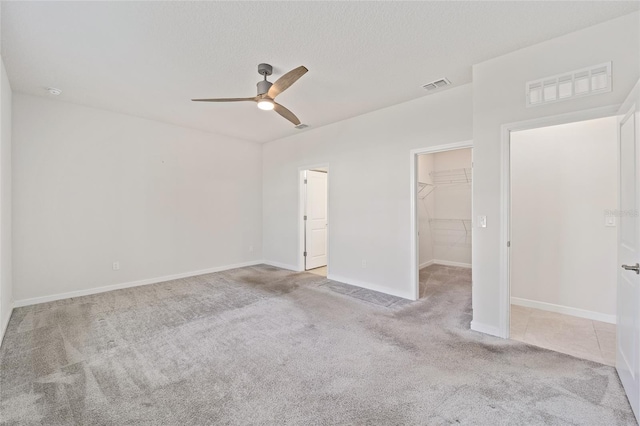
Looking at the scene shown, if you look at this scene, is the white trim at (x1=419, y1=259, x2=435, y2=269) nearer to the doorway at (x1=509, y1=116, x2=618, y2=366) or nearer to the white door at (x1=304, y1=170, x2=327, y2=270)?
the white door at (x1=304, y1=170, x2=327, y2=270)

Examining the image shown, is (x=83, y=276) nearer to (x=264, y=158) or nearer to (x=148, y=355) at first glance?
(x=148, y=355)

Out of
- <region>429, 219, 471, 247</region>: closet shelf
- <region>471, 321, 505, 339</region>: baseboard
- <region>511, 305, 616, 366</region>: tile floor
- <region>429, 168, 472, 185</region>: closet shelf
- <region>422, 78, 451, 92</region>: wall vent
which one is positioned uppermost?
<region>422, 78, 451, 92</region>: wall vent

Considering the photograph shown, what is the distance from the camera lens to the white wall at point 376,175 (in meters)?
3.62

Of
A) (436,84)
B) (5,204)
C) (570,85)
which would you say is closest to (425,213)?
Result: (436,84)

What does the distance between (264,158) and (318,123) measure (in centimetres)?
198

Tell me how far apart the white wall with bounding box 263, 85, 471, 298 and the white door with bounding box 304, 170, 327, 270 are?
0.81ft

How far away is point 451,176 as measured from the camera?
6031 mm

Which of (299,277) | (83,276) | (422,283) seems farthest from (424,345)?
(83,276)

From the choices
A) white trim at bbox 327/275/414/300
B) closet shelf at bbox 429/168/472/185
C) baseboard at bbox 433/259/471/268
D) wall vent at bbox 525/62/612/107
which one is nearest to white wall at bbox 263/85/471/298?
white trim at bbox 327/275/414/300

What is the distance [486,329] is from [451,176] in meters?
3.97

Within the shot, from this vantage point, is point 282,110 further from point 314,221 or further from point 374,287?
point 314,221

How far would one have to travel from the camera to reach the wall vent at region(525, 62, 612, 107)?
2232 millimetres

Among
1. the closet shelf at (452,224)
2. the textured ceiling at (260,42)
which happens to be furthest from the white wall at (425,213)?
the textured ceiling at (260,42)

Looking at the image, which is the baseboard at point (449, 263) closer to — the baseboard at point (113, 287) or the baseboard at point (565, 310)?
the baseboard at point (565, 310)
